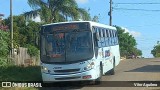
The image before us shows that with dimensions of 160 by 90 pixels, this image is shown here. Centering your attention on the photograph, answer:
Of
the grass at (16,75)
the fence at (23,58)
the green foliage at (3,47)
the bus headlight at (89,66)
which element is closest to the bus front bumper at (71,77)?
the bus headlight at (89,66)

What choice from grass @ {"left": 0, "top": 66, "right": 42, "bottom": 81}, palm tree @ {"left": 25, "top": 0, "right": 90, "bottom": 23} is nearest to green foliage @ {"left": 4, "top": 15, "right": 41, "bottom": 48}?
palm tree @ {"left": 25, "top": 0, "right": 90, "bottom": 23}

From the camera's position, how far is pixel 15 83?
17.7 m

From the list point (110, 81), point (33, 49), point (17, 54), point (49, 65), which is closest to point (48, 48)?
point (49, 65)

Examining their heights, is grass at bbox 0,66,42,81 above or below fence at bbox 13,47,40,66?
below

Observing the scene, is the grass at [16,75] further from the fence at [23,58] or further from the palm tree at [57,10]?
the palm tree at [57,10]

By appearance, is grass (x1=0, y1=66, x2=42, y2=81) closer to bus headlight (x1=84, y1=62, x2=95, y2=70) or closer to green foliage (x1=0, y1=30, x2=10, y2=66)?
green foliage (x1=0, y1=30, x2=10, y2=66)

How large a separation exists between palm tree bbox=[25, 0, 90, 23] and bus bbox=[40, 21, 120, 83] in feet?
71.7

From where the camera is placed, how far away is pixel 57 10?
136ft

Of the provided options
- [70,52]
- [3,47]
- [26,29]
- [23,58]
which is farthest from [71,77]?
[26,29]

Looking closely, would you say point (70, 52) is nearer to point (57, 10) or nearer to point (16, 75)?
point (16, 75)

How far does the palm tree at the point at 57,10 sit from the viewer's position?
41.0 m

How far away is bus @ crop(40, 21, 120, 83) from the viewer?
17.8 m

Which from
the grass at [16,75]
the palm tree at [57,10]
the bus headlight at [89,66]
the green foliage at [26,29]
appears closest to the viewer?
the bus headlight at [89,66]

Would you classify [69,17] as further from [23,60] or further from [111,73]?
[111,73]
